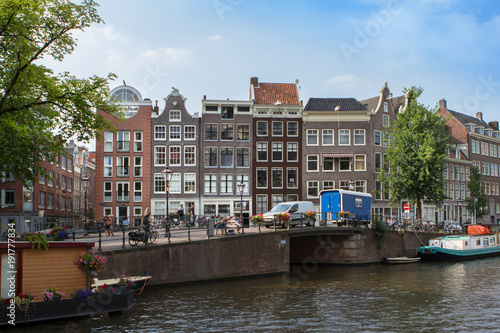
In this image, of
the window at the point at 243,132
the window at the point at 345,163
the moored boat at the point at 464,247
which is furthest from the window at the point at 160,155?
the moored boat at the point at 464,247

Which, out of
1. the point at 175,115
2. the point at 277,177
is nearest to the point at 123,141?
the point at 175,115

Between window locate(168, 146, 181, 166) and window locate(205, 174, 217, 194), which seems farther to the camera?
window locate(205, 174, 217, 194)

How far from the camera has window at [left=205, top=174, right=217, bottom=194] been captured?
51.1 metres

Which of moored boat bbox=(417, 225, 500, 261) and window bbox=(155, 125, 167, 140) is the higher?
window bbox=(155, 125, 167, 140)

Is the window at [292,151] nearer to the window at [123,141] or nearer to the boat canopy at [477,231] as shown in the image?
the window at [123,141]

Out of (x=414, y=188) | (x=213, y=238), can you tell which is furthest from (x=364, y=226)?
(x=213, y=238)

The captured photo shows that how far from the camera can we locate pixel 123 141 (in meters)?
49.7

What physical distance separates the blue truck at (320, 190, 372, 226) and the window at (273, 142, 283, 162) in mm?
12871

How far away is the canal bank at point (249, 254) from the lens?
24.5 m

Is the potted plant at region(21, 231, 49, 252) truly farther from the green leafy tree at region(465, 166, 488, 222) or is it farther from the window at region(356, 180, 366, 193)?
the green leafy tree at region(465, 166, 488, 222)

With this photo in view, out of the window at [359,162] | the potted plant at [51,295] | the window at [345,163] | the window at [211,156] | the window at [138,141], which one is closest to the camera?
the potted plant at [51,295]

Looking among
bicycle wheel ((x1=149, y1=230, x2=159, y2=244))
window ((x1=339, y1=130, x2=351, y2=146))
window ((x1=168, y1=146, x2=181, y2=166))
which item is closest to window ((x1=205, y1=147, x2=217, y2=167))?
window ((x1=168, y1=146, x2=181, y2=166))

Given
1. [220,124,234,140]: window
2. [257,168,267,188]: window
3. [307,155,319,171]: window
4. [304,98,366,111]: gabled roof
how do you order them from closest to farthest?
[220,124,234,140]: window
[257,168,267,188]: window
[307,155,319,171]: window
[304,98,366,111]: gabled roof

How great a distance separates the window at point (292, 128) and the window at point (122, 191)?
17.3 metres
